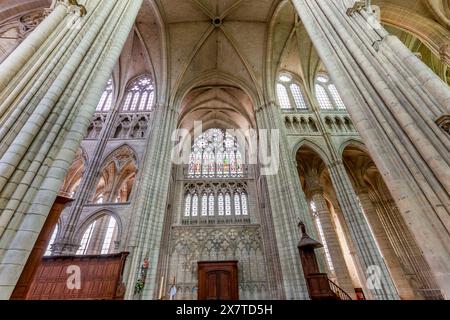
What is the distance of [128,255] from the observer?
846 cm

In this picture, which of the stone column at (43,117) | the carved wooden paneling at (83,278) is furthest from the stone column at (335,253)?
the stone column at (43,117)

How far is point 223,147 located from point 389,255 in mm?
14483

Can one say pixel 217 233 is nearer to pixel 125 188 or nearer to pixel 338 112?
pixel 125 188

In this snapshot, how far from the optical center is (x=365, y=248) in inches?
358

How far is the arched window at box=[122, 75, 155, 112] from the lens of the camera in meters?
14.6

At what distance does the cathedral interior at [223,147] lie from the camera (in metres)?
3.32

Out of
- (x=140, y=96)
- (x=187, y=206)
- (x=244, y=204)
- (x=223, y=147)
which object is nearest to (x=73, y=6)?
(x=140, y=96)

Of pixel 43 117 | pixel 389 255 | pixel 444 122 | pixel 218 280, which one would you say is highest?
pixel 43 117

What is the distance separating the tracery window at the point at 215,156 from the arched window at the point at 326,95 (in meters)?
8.40

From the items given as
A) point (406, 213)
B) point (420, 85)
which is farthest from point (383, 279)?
point (420, 85)

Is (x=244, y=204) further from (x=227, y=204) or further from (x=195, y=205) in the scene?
(x=195, y=205)

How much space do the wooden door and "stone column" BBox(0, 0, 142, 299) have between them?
12.8 metres

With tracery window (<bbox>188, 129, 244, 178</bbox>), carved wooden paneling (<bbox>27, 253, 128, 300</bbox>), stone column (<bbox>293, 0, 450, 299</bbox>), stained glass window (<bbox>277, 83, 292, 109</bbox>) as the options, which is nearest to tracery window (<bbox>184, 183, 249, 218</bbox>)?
tracery window (<bbox>188, 129, 244, 178</bbox>)

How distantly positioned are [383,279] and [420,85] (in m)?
8.13
